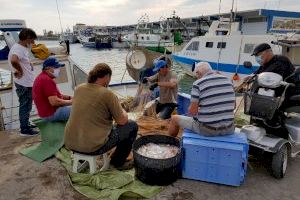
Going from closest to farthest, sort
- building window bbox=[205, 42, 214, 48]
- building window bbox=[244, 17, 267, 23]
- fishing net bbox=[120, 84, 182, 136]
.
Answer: fishing net bbox=[120, 84, 182, 136], building window bbox=[205, 42, 214, 48], building window bbox=[244, 17, 267, 23]

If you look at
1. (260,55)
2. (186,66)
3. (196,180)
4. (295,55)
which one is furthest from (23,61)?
(186,66)

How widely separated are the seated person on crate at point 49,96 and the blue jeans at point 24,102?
82 cm

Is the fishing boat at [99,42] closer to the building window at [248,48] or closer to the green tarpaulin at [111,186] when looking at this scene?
the building window at [248,48]

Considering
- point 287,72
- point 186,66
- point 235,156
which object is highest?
point 287,72

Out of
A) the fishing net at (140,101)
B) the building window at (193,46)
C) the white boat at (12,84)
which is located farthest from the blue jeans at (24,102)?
the building window at (193,46)

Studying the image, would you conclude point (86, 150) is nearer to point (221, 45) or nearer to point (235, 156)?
point (235, 156)

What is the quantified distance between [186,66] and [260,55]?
16642 millimetres

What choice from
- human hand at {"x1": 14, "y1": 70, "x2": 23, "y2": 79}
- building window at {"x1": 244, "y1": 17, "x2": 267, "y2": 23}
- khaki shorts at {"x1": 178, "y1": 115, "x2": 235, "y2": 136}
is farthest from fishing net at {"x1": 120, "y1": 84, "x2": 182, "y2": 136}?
building window at {"x1": 244, "y1": 17, "x2": 267, "y2": 23}

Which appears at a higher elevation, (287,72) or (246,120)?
(287,72)

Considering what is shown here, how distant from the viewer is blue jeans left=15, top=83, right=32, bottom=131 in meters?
5.18

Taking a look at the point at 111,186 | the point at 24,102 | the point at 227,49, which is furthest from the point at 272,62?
the point at 227,49

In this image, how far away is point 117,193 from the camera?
10.8 feet

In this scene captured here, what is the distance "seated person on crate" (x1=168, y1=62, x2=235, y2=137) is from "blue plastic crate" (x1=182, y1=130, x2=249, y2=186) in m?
0.14

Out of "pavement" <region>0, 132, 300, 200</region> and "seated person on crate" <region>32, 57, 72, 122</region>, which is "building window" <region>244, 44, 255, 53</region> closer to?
"pavement" <region>0, 132, 300, 200</region>
